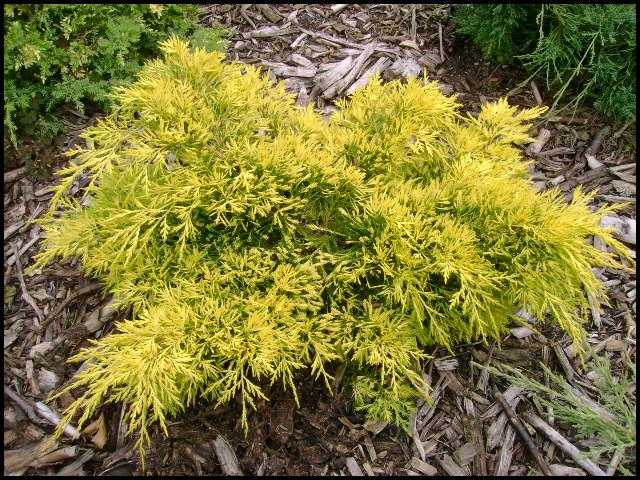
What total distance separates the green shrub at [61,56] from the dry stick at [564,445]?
361 cm

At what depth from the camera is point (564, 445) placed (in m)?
2.86

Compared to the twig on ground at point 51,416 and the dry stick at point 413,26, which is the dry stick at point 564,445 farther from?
the dry stick at point 413,26

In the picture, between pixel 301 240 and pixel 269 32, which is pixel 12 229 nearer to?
pixel 301 240

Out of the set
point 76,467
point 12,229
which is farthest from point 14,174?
point 76,467

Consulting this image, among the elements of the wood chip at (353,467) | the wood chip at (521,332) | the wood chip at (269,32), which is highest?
the wood chip at (269,32)

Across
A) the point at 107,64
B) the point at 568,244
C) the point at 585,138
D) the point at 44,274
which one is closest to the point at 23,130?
the point at 107,64

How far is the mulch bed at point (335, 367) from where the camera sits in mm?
2828

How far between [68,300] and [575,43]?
431 centimetres

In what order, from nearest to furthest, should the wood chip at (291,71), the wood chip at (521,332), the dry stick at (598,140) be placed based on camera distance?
the wood chip at (521,332) < the dry stick at (598,140) < the wood chip at (291,71)

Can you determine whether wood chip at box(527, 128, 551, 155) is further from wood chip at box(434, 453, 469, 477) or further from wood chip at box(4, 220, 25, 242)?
wood chip at box(4, 220, 25, 242)

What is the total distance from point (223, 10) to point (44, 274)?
3.16 metres

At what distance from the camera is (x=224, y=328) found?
2398mm

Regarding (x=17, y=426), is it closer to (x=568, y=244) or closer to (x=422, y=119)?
(x=422, y=119)

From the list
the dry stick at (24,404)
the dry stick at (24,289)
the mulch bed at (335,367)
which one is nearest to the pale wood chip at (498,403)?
the mulch bed at (335,367)
